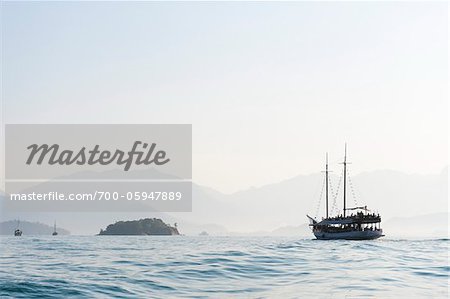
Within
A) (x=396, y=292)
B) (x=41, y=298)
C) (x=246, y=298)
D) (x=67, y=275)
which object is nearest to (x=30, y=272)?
(x=67, y=275)

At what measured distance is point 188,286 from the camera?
2516 centimetres

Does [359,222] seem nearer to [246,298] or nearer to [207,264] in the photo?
[207,264]

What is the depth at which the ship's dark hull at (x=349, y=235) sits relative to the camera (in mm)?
111825

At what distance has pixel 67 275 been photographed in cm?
2916

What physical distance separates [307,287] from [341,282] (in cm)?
240

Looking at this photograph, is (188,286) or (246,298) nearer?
(246,298)

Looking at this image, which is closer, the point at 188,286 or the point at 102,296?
the point at 102,296

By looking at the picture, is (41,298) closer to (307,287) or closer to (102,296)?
(102,296)

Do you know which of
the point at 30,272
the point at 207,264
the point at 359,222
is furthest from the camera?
the point at 359,222

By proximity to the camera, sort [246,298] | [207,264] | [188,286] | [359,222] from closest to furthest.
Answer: [246,298]
[188,286]
[207,264]
[359,222]

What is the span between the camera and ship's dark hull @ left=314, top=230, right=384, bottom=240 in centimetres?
11182

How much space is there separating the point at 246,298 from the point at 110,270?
13156 millimetres

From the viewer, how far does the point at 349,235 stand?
112938 mm

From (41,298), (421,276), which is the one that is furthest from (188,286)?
(421,276)
